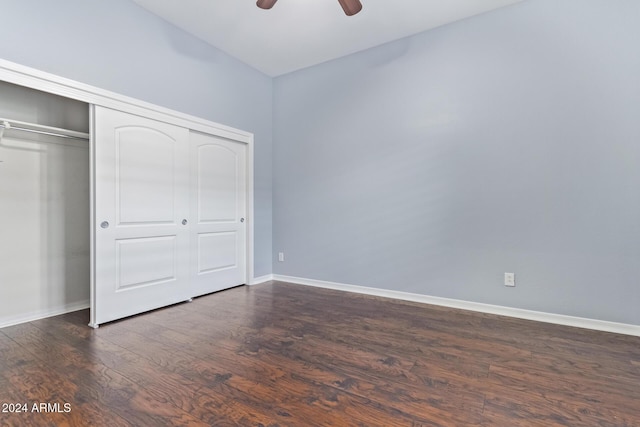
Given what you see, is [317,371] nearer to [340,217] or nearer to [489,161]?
[340,217]

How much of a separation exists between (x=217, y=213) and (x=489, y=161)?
2.97 metres

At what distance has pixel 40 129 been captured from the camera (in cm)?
Result: 263

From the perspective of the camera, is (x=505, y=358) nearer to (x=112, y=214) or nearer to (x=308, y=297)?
(x=308, y=297)

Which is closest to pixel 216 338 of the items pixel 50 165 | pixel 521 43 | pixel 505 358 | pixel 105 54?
pixel 505 358

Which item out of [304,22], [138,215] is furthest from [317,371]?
[304,22]

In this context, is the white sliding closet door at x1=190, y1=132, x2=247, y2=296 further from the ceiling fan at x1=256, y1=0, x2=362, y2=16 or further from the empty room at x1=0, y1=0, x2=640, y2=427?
the ceiling fan at x1=256, y1=0, x2=362, y2=16

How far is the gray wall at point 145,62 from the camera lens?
2275 mm

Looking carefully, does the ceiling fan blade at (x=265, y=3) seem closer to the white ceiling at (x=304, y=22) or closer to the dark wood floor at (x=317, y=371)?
the white ceiling at (x=304, y=22)

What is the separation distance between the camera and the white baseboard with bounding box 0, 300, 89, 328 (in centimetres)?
255

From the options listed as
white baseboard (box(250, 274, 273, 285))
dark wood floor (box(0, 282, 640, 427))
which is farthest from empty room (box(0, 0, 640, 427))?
white baseboard (box(250, 274, 273, 285))

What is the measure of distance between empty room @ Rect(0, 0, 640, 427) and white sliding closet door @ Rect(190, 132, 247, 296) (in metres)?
0.03

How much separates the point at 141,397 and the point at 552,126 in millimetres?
3545

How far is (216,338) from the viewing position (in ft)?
7.63

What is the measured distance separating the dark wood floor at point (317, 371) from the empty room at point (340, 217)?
0.02 m
